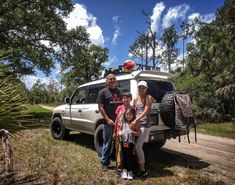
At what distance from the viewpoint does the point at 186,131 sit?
A: 7.25 metres

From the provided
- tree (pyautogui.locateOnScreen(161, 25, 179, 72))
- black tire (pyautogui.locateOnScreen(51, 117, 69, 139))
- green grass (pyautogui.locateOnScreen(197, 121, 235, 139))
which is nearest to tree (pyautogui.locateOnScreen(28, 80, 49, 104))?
tree (pyautogui.locateOnScreen(161, 25, 179, 72))

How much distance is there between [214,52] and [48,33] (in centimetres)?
1667

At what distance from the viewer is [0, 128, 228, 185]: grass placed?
5.69m

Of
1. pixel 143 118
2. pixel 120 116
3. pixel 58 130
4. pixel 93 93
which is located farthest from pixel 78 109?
pixel 143 118

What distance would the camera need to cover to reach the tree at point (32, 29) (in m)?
17.0

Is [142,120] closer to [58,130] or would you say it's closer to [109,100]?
[109,100]

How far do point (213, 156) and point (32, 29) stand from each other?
1338 centimetres

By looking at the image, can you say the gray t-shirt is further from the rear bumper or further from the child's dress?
the rear bumper

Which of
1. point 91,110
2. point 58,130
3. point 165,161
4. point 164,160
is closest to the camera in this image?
point 165,161

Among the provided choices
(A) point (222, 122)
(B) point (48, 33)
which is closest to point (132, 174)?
(B) point (48, 33)

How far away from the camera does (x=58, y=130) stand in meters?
10.5

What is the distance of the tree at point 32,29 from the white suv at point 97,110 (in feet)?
26.7

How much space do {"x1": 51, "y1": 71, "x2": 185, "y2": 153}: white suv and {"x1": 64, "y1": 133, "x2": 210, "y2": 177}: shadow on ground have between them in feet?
1.20

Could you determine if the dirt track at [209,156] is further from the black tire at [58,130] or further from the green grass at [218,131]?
the black tire at [58,130]
